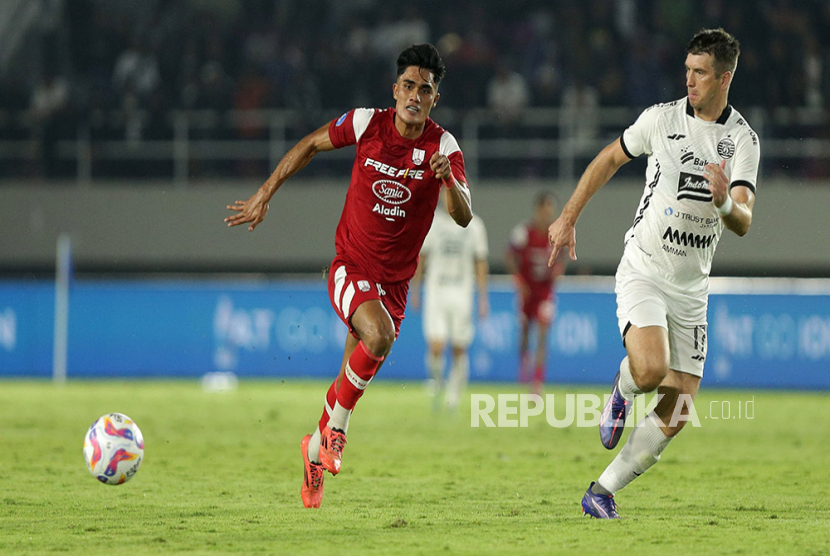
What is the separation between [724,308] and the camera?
1598cm

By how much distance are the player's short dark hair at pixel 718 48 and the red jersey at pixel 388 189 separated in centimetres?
147

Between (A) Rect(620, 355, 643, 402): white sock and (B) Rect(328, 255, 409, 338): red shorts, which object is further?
(B) Rect(328, 255, 409, 338): red shorts

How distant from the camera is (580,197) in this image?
20.5 ft

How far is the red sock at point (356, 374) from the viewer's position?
662cm

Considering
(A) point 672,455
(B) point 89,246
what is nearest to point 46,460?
(A) point 672,455

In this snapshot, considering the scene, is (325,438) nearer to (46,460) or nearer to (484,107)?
(46,460)

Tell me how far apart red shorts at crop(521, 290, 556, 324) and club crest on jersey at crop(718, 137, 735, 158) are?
26.5 ft

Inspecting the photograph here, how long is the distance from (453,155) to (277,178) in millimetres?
1026

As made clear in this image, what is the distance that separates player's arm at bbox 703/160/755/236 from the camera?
554cm

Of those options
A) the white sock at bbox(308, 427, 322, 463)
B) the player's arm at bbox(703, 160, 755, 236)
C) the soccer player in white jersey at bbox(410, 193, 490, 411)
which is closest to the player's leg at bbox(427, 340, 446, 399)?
the soccer player in white jersey at bbox(410, 193, 490, 411)

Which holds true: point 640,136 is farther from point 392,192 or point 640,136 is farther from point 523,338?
point 523,338

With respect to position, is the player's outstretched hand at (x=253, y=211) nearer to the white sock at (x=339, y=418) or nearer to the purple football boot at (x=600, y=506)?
the white sock at (x=339, y=418)

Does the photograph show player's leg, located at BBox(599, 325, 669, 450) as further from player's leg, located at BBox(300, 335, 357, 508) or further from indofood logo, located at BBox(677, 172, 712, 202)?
player's leg, located at BBox(300, 335, 357, 508)

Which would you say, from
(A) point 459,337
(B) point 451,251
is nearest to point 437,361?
(A) point 459,337
